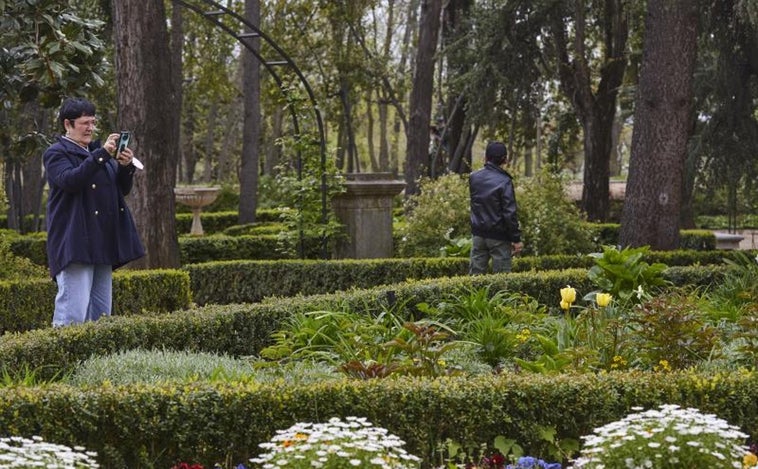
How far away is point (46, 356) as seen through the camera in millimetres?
6145

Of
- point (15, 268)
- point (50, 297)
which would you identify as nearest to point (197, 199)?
point (15, 268)

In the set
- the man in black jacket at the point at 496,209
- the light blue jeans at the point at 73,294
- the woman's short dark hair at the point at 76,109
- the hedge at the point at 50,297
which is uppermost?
the woman's short dark hair at the point at 76,109

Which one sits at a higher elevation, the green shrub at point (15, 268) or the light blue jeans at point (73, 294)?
the light blue jeans at point (73, 294)

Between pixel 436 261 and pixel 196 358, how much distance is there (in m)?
5.44

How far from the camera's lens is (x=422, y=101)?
20.2 m

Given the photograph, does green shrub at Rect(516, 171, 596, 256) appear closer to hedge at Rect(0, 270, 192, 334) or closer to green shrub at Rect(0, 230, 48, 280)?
hedge at Rect(0, 270, 192, 334)

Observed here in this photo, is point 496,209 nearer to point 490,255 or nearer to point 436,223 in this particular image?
point 490,255

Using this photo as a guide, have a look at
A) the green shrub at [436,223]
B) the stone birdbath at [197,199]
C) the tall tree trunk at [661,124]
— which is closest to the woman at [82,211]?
the green shrub at [436,223]

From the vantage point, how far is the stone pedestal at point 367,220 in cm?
1365

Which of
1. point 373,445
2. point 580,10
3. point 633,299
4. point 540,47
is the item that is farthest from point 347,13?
point 373,445

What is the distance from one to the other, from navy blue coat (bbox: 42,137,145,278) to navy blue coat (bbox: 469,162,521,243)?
3107 mm

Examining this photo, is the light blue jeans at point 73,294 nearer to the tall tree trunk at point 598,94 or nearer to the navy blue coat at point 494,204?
the navy blue coat at point 494,204

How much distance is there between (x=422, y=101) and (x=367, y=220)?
269 inches

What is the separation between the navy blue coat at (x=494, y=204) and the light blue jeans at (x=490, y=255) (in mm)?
85
